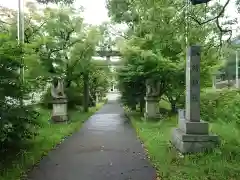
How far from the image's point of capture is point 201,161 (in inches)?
282

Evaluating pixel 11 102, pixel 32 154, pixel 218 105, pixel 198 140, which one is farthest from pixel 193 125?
pixel 218 105

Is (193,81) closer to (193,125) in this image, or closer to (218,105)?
(193,125)

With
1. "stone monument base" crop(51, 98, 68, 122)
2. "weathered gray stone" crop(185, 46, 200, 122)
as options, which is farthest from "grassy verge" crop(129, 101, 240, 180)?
"stone monument base" crop(51, 98, 68, 122)

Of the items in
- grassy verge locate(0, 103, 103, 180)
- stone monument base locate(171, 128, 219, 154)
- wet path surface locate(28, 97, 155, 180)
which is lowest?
wet path surface locate(28, 97, 155, 180)

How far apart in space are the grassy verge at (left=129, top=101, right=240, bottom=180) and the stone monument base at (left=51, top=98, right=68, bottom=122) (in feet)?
23.1

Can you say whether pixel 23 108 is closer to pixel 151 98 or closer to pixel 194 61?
pixel 194 61

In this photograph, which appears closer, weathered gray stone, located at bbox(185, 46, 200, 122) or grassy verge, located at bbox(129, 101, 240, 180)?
grassy verge, located at bbox(129, 101, 240, 180)

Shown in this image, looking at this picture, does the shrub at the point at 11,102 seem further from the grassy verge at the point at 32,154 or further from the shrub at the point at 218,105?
the shrub at the point at 218,105

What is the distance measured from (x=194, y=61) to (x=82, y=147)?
14.1 ft

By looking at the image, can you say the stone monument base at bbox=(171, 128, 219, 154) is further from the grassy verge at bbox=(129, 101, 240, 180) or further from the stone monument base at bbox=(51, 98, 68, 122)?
the stone monument base at bbox=(51, 98, 68, 122)

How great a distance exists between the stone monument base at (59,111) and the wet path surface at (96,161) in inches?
187

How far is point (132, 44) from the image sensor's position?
55.6 feet

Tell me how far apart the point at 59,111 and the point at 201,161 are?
1041cm

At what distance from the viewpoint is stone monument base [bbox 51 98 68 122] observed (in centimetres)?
1617
